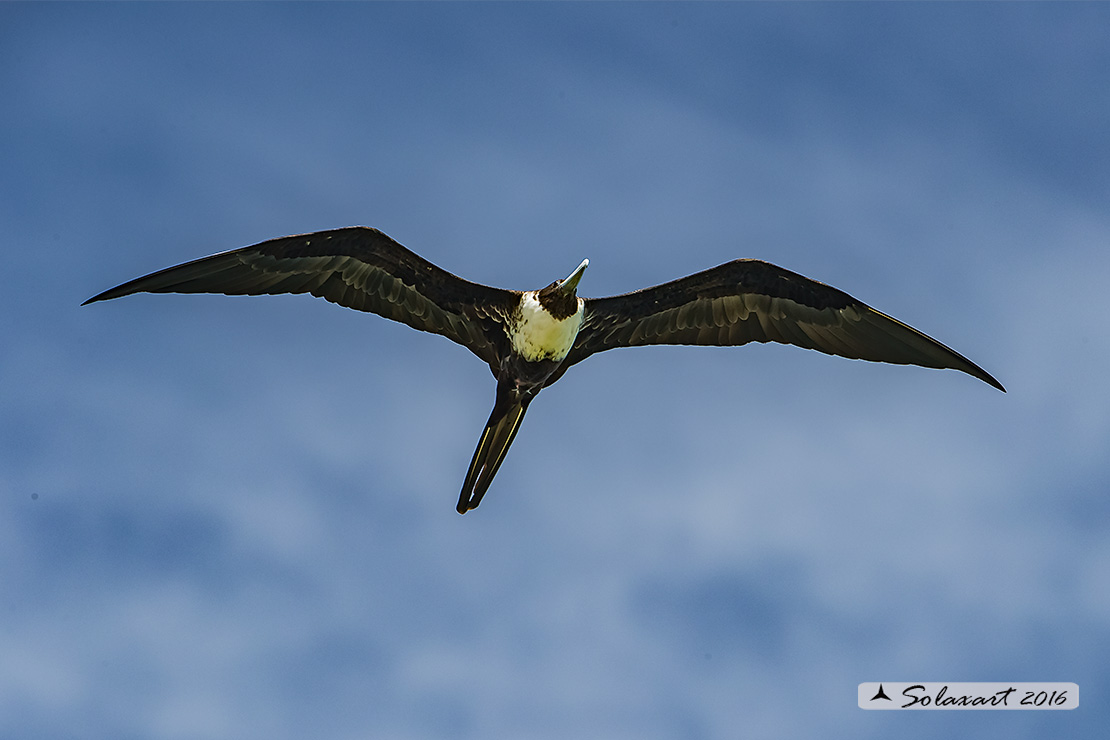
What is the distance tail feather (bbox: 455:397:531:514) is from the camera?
795 centimetres

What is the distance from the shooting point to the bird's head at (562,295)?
25.6 ft

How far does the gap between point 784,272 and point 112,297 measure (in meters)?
5.01

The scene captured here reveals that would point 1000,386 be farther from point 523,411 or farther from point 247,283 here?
A: point 247,283

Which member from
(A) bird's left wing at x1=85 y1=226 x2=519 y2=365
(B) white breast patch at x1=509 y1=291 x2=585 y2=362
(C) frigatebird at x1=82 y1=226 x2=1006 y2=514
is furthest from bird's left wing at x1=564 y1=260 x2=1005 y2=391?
(A) bird's left wing at x1=85 y1=226 x2=519 y2=365

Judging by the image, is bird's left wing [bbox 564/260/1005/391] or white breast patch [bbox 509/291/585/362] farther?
bird's left wing [bbox 564/260/1005/391]

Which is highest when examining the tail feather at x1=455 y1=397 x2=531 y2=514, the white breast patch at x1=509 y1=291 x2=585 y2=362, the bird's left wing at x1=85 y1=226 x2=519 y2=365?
the bird's left wing at x1=85 y1=226 x2=519 y2=365

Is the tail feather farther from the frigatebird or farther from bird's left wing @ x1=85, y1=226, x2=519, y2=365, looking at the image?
bird's left wing @ x1=85, y1=226, x2=519, y2=365

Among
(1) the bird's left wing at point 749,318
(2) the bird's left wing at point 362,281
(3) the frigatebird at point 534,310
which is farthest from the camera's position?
(1) the bird's left wing at point 749,318

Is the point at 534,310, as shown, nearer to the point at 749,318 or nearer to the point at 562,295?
the point at 562,295

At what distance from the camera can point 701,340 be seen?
8.52m

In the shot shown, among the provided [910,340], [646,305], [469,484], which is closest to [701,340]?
[646,305]

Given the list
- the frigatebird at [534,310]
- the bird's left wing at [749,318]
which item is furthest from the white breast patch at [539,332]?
the bird's left wing at [749,318]

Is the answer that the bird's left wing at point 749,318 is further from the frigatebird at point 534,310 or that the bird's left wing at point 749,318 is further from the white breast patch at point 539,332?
the white breast patch at point 539,332

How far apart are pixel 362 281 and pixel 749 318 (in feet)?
10.3
